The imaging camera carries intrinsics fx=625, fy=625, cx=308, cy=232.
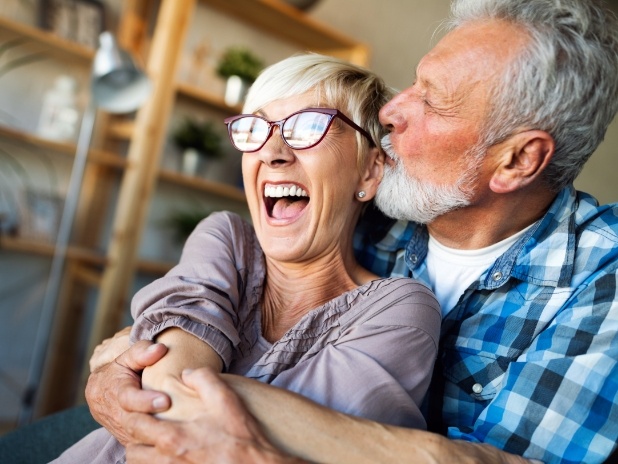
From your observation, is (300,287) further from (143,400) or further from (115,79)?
(115,79)

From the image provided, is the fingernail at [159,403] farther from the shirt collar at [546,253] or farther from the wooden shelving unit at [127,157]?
the wooden shelving unit at [127,157]

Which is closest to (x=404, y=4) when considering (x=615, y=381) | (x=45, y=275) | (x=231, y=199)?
(x=231, y=199)

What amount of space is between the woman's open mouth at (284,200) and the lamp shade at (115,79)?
5.23ft

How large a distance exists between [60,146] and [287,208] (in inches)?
86.2

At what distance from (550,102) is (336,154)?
1.75ft

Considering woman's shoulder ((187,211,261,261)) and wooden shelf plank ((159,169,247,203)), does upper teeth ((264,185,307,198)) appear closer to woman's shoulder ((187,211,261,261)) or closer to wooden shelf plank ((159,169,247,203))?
woman's shoulder ((187,211,261,261))

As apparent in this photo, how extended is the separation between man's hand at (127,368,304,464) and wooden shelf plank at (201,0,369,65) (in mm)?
3067

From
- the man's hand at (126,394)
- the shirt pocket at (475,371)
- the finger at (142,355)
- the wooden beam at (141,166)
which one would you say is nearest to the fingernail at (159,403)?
the man's hand at (126,394)

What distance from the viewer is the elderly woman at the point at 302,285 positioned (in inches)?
46.0

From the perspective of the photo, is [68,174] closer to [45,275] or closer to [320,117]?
[45,275]

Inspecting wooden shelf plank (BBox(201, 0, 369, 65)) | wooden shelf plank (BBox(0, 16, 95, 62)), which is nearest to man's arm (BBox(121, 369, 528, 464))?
wooden shelf plank (BBox(0, 16, 95, 62))

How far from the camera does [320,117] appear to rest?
1.42m

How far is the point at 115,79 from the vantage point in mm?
2855

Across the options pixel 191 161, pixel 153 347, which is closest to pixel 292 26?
pixel 191 161
